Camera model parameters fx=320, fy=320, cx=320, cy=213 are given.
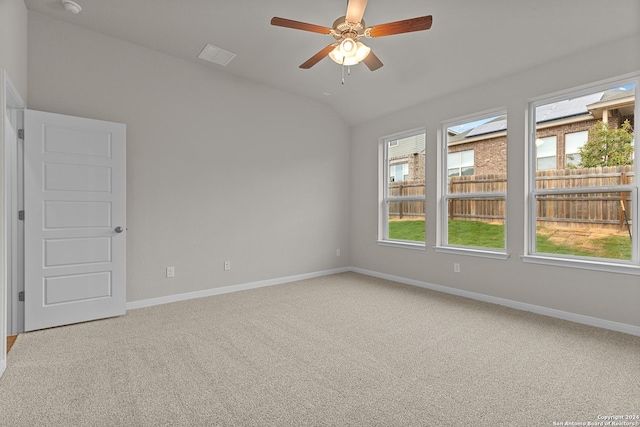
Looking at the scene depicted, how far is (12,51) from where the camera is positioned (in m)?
2.62

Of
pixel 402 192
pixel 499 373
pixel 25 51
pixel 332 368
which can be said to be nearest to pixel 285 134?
pixel 402 192

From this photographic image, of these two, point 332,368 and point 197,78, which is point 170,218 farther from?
point 332,368

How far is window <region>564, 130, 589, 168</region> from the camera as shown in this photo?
335cm

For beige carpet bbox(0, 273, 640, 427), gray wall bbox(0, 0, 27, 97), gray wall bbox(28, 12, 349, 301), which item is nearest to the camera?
beige carpet bbox(0, 273, 640, 427)

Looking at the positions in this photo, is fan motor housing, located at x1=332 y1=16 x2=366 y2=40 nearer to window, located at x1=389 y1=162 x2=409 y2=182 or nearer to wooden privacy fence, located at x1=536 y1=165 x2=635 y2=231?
wooden privacy fence, located at x1=536 y1=165 x2=635 y2=231

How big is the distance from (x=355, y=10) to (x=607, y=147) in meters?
2.86

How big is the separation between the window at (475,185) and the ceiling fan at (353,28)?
2173mm

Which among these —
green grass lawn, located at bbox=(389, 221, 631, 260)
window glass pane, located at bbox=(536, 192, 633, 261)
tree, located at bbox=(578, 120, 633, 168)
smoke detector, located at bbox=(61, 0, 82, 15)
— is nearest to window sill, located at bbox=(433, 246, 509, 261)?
green grass lawn, located at bbox=(389, 221, 631, 260)

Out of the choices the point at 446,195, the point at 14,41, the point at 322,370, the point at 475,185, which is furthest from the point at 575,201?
the point at 14,41

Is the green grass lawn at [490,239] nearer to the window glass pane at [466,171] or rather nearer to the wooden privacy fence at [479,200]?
the wooden privacy fence at [479,200]

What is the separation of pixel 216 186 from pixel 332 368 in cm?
293

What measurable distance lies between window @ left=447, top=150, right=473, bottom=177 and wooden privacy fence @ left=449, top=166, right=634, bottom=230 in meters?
0.21

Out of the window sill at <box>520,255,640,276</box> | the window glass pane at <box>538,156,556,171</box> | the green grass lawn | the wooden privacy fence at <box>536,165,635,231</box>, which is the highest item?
the window glass pane at <box>538,156,556,171</box>

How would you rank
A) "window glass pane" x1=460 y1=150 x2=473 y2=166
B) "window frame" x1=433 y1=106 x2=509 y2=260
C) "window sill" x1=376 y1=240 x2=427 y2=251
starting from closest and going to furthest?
"window frame" x1=433 y1=106 x2=509 y2=260 < "window glass pane" x1=460 y1=150 x2=473 y2=166 < "window sill" x1=376 y1=240 x2=427 y2=251
